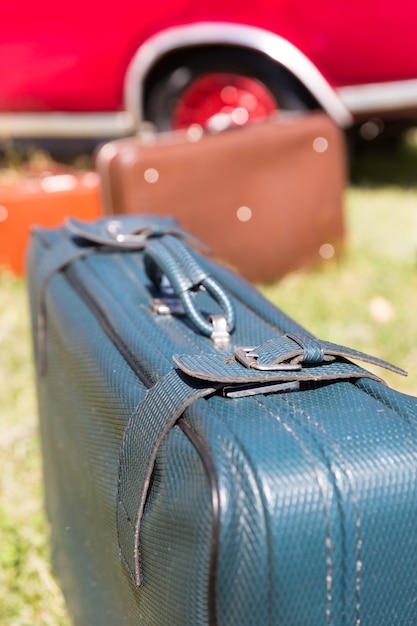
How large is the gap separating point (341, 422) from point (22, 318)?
206 centimetres

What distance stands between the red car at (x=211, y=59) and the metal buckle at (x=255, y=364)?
9.06 ft

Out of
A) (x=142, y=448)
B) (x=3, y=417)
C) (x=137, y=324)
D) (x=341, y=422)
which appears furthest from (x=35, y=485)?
(x=341, y=422)

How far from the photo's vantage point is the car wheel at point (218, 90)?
3689 millimetres

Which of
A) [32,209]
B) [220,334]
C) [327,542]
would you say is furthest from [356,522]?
[32,209]

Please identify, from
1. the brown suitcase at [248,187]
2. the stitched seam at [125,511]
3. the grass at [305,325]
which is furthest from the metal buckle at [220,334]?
the brown suitcase at [248,187]

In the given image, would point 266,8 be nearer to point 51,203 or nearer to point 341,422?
point 51,203

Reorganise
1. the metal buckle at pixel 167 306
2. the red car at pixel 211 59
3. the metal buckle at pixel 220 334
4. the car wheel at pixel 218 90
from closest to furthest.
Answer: the metal buckle at pixel 220 334 < the metal buckle at pixel 167 306 < the red car at pixel 211 59 < the car wheel at pixel 218 90

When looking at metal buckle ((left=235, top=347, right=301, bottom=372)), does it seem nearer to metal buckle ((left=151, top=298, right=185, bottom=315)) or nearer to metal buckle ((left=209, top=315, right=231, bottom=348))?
metal buckle ((left=209, top=315, right=231, bottom=348))

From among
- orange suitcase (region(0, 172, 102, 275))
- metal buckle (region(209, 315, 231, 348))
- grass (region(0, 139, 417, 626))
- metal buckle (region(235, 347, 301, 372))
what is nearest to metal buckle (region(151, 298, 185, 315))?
metal buckle (region(209, 315, 231, 348))

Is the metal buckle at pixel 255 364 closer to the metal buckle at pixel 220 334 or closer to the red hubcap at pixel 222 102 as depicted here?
the metal buckle at pixel 220 334

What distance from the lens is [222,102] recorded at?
378 cm

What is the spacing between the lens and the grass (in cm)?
169

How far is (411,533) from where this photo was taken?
2.81 feet

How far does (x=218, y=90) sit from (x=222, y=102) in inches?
2.3
